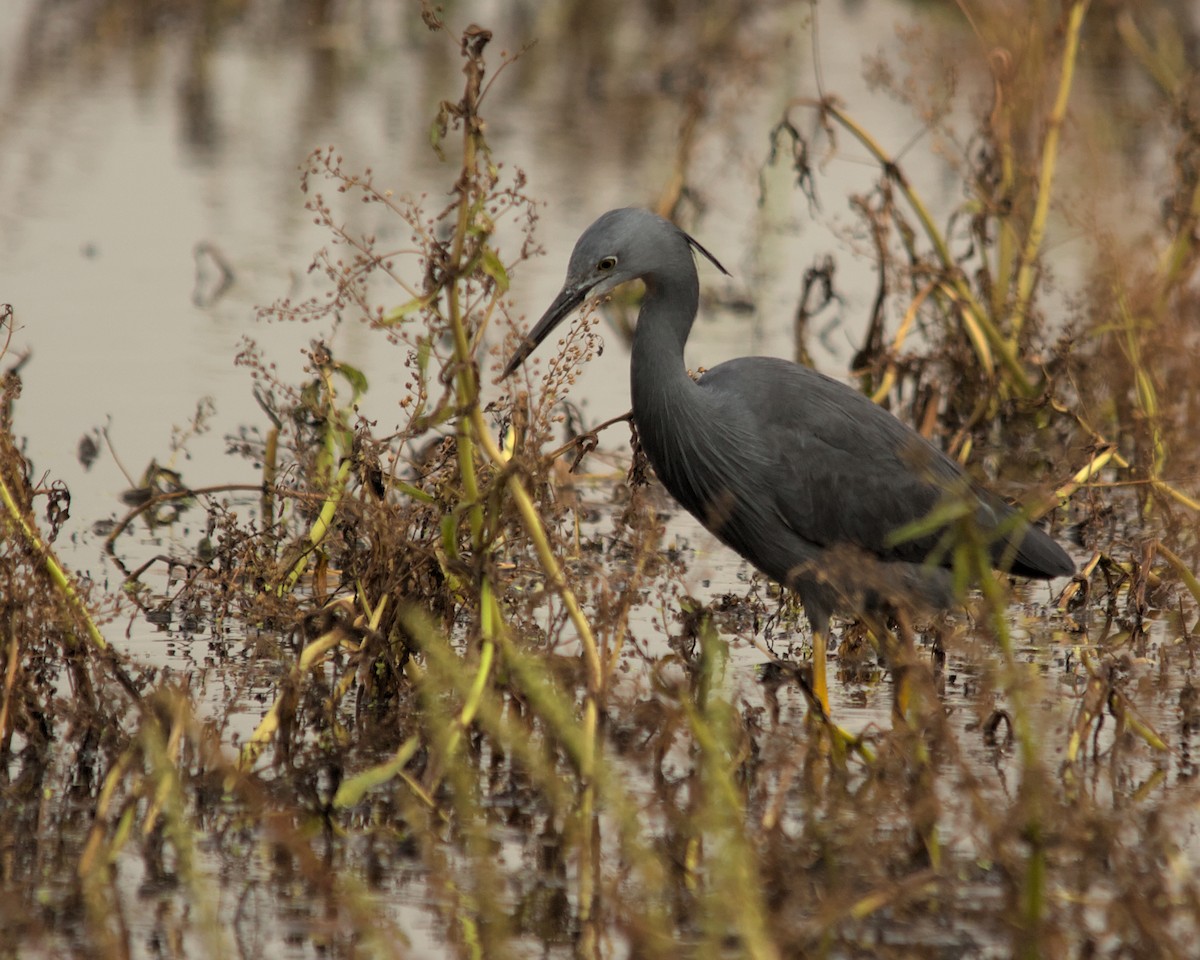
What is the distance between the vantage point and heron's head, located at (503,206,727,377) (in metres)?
4.83

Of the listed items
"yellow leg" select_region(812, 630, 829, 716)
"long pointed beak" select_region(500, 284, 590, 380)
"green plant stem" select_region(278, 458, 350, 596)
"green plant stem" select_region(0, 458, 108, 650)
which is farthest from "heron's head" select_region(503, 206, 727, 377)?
"green plant stem" select_region(0, 458, 108, 650)

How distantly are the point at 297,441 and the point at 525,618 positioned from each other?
0.85m

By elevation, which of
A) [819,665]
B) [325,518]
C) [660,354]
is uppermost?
[660,354]

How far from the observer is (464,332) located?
3.96 metres

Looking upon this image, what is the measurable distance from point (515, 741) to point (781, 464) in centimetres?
217

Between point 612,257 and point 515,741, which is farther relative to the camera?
point 612,257

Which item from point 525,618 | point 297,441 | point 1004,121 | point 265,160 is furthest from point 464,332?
point 265,160

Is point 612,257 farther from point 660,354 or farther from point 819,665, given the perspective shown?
point 819,665

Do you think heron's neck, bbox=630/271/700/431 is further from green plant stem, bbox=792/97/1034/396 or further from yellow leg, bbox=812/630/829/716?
green plant stem, bbox=792/97/1034/396

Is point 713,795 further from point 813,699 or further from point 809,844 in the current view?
point 813,699

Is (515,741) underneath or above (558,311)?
underneath

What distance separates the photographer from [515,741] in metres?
3.04

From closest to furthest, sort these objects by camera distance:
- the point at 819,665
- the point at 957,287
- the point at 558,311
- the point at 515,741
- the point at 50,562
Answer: the point at 515,741
the point at 50,562
the point at 558,311
the point at 819,665
the point at 957,287

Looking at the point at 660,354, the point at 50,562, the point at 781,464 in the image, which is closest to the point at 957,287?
the point at 781,464
